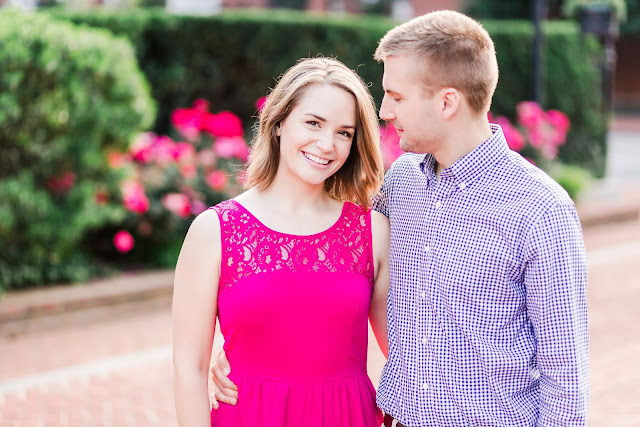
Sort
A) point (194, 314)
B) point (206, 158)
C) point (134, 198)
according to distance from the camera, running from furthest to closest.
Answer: point (206, 158), point (134, 198), point (194, 314)

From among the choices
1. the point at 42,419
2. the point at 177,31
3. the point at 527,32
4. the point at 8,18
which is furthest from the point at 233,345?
the point at 527,32

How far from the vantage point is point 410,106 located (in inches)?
89.9

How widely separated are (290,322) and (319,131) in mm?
621

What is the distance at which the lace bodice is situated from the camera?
2.50 m

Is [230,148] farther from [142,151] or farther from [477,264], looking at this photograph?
[477,264]

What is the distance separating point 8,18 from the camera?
22.4 feet

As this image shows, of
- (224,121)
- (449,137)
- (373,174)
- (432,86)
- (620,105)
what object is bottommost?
(620,105)

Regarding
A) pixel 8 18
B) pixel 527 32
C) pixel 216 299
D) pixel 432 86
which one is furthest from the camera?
pixel 527 32

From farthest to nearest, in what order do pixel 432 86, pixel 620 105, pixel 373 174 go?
pixel 620 105
pixel 373 174
pixel 432 86

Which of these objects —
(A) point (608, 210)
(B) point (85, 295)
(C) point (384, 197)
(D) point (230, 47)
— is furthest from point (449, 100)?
(A) point (608, 210)

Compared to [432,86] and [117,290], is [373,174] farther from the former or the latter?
[117,290]

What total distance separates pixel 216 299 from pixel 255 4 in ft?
73.4

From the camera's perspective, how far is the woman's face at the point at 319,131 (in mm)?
2535

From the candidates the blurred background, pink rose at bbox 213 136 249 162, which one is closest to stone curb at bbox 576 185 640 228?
the blurred background
